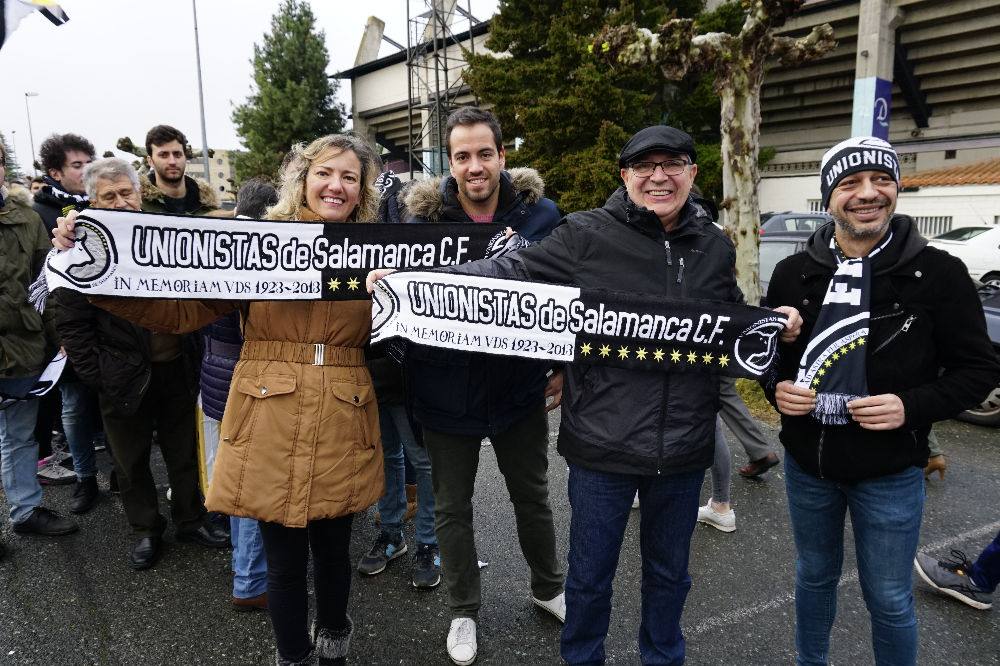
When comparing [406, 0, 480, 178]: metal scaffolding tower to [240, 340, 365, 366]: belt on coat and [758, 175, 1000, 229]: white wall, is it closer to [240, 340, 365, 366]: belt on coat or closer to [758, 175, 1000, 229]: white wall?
[758, 175, 1000, 229]: white wall

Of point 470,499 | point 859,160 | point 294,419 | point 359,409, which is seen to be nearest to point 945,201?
point 859,160

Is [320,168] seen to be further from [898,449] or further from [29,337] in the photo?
[29,337]

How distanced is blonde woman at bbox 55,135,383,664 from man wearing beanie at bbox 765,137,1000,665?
5.20 feet

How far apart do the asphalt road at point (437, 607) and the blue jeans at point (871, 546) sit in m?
0.63

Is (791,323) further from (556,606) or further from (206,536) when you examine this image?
(206,536)

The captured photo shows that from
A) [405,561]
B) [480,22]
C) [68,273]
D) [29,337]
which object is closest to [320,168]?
[68,273]

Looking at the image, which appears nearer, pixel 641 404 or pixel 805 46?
pixel 641 404

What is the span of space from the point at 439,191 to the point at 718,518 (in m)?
2.61

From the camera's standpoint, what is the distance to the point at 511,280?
238cm

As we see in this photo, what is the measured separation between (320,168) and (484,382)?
108 cm

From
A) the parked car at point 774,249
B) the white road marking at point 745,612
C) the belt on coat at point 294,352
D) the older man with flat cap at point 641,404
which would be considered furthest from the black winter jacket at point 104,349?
the parked car at point 774,249

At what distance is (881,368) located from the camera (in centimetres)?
208

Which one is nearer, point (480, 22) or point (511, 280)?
point (511, 280)

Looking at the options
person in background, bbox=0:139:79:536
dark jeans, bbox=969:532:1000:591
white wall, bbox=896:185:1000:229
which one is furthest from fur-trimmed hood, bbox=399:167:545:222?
white wall, bbox=896:185:1000:229
